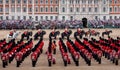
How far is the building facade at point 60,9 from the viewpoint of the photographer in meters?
124

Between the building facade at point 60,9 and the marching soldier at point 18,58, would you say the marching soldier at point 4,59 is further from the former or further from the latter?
the building facade at point 60,9

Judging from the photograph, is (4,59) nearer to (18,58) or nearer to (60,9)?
(18,58)

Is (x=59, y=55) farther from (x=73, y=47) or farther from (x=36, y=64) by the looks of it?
(x=36, y=64)

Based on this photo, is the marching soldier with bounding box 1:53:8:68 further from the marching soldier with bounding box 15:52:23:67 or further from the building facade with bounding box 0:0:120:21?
the building facade with bounding box 0:0:120:21

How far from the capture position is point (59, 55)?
42000mm

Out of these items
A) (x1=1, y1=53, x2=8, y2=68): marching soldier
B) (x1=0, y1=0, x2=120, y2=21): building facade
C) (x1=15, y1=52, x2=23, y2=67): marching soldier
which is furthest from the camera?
(x1=0, y1=0, x2=120, y2=21): building facade

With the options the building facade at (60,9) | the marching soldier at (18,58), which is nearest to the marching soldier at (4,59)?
the marching soldier at (18,58)

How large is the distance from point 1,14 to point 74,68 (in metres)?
91.4

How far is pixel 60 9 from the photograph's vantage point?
12450cm

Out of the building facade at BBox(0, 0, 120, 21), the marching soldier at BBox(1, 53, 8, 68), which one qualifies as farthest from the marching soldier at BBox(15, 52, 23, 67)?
the building facade at BBox(0, 0, 120, 21)

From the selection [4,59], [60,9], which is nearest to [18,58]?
[4,59]

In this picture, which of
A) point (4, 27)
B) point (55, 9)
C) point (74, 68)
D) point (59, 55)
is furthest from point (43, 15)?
point (74, 68)

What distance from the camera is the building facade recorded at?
12356 cm

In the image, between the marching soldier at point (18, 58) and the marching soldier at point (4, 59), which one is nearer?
the marching soldier at point (4, 59)
